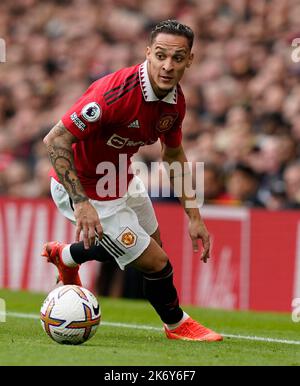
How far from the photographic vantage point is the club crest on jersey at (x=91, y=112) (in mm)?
7191

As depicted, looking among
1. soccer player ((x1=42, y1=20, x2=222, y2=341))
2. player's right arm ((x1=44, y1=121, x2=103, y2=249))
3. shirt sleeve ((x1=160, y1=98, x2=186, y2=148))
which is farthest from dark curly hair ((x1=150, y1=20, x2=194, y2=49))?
player's right arm ((x1=44, y1=121, x2=103, y2=249))

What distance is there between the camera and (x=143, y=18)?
17734 mm

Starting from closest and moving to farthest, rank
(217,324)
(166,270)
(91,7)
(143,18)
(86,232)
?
(86,232), (166,270), (217,324), (143,18), (91,7)

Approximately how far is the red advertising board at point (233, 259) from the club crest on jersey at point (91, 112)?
17.8 feet

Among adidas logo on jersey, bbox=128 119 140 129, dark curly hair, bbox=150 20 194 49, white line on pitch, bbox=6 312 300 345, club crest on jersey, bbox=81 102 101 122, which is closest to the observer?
club crest on jersey, bbox=81 102 101 122

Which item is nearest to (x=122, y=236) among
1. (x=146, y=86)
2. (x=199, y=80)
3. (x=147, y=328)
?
(x=146, y=86)

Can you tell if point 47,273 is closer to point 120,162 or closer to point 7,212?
point 7,212

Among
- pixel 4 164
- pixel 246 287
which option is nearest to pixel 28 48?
pixel 4 164

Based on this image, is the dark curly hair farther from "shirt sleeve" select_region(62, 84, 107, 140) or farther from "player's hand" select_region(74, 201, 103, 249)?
"player's hand" select_region(74, 201, 103, 249)

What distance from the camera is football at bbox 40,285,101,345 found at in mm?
7070

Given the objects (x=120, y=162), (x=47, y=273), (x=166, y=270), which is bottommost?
(x=47, y=273)

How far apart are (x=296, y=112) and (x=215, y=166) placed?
120 cm

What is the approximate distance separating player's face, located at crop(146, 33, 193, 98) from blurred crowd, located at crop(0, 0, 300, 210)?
5.23 m

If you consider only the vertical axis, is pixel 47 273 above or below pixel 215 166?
below
